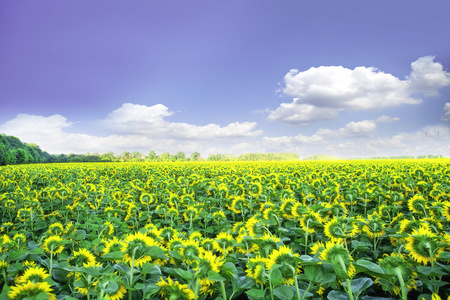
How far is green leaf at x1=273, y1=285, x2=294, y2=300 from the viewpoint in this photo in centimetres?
138

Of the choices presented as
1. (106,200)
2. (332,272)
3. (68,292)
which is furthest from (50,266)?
(106,200)

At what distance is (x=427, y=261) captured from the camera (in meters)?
1.84

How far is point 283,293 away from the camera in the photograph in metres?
1.41

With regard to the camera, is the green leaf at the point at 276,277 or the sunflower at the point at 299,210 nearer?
the green leaf at the point at 276,277

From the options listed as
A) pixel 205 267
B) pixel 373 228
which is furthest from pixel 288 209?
pixel 205 267

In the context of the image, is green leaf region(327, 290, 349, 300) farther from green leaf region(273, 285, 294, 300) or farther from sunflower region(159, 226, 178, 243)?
sunflower region(159, 226, 178, 243)

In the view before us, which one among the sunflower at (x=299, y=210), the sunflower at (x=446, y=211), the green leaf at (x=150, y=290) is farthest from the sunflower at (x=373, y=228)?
the green leaf at (x=150, y=290)

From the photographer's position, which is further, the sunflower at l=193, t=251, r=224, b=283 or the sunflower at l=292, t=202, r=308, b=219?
the sunflower at l=292, t=202, r=308, b=219

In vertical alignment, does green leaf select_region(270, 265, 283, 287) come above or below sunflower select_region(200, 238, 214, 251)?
above

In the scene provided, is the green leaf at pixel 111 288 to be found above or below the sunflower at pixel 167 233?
above

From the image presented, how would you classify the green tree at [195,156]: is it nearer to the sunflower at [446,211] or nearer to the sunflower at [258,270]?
the sunflower at [446,211]

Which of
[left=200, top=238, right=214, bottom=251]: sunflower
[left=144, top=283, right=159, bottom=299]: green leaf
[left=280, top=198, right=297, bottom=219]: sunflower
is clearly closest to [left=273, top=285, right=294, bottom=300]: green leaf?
[left=144, top=283, right=159, bottom=299]: green leaf

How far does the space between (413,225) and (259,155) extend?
74.6m

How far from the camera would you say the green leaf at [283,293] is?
54.5 inches
